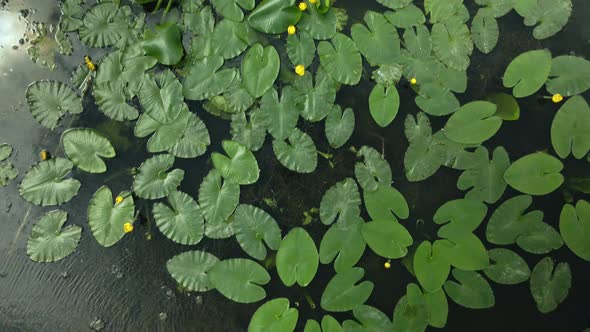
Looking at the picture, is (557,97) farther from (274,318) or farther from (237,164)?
(274,318)

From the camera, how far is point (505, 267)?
2.11 meters

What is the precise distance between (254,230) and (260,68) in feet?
2.40

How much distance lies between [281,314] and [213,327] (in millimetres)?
327

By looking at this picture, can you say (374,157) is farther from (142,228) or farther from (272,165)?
(142,228)

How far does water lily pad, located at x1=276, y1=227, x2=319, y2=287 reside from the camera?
2064mm

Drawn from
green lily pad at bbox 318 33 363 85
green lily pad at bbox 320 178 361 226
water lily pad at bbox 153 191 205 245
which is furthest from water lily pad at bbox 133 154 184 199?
green lily pad at bbox 318 33 363 85

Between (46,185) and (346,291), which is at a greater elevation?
(46,185)

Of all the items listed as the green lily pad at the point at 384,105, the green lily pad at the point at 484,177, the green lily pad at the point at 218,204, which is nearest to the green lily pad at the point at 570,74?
the green lily pad at the point at 484,177

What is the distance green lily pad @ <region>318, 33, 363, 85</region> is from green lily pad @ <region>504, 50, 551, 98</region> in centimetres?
72

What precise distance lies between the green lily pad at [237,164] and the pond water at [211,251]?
0.09 m

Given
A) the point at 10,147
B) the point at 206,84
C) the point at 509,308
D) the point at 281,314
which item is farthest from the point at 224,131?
the point at 509,308

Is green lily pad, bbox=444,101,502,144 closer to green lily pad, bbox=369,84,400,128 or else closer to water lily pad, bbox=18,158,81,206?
green lily pad, bbox=369,84,400,128

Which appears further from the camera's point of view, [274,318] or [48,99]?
[48,99]

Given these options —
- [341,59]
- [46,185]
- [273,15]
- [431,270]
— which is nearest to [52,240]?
[46,185]
